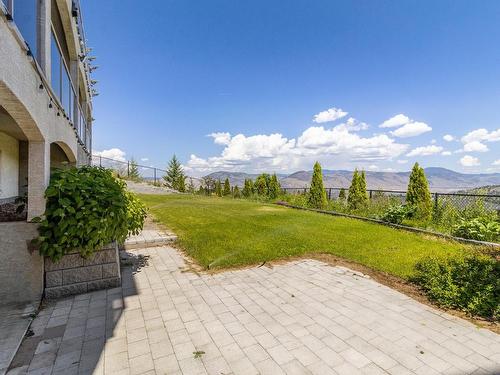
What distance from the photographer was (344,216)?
38.5ft

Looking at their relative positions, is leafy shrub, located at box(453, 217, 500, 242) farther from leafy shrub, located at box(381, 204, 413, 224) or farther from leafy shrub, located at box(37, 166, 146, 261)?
leafy shrub, located at box(37, 166, 146, 261)

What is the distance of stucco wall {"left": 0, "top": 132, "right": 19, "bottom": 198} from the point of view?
560 cm

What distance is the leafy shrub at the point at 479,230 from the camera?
7215 millimetres

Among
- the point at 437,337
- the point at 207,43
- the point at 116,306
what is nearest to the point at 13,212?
the point at 116,306

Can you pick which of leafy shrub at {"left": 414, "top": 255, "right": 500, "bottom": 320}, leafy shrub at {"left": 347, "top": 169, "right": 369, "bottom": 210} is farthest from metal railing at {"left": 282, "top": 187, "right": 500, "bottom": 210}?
leafy shrub at {"left": 414, "top": 255, "right": 500, "bottom": 320}

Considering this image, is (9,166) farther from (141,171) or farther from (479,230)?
(141,171)

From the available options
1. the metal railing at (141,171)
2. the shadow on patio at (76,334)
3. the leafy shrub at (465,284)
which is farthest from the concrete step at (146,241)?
the metal railing at (141,171)

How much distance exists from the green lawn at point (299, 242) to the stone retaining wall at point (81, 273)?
1.75 metres

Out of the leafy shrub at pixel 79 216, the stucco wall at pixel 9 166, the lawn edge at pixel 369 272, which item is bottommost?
the lawn edge at pixel 369 272

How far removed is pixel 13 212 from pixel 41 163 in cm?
102

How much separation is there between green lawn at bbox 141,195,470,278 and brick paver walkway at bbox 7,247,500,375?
1273 millimetres

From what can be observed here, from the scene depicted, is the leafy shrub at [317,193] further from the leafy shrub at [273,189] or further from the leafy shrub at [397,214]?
the leafy shrub at [273,189]

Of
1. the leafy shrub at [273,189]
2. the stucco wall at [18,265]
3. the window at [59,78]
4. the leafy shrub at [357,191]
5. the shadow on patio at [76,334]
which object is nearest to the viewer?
the shadow on patio at [76,334]

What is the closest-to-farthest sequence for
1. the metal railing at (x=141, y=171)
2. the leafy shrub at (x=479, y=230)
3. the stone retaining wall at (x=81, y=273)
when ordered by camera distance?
the stone retaining wall at (x=81, y=273) → the leafy shrub at (x=479, y=230) → the metal railing at (x=141, y=171)
